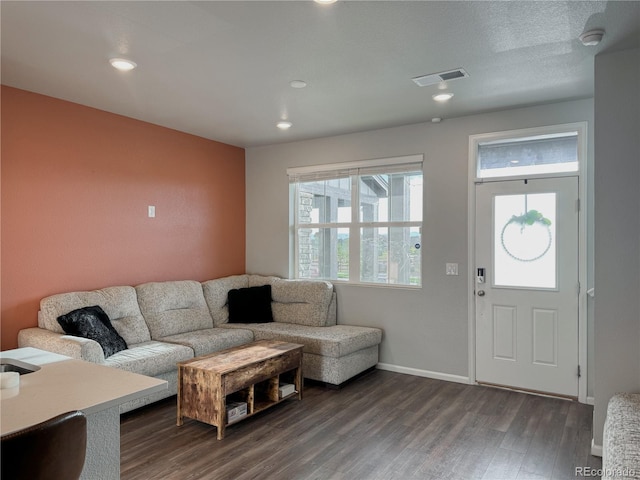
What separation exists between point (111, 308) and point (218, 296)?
1.27 meters

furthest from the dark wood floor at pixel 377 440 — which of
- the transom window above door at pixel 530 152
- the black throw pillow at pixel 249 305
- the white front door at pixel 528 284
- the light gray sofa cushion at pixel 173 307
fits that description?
the transom window above door at pixel 530 152

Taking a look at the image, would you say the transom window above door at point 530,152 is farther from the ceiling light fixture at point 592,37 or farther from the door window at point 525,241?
the ceiling light fixture at point 592,37

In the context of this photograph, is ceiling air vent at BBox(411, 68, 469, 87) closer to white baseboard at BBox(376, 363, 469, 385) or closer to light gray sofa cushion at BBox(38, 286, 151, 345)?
white baseboard at BBox(376, 363, 469, 385)

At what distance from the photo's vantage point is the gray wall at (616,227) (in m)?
2.70

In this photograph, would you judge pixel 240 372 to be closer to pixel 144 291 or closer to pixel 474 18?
pixel 144 291

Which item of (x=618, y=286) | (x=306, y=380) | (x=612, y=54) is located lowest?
(x=306, y=380)

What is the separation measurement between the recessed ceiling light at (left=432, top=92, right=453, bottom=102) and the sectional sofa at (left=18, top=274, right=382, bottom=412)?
224 centimetres

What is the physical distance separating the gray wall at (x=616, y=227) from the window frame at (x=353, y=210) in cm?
189

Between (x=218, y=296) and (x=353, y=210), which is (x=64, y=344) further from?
(x=353, y=210)

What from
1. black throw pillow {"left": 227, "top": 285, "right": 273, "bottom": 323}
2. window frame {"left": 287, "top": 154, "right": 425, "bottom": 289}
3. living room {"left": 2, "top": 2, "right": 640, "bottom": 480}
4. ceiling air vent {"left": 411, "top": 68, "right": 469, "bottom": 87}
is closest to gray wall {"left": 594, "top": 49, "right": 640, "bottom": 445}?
living room {"left": 2, "top": 2, "right": 640, "bottom": 480}

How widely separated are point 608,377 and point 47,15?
3.88 meters

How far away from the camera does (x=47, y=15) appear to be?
2350 millimetres

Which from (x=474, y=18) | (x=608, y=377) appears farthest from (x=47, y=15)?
(x=608, y=377)

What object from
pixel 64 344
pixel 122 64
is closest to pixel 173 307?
pixel 64 344
